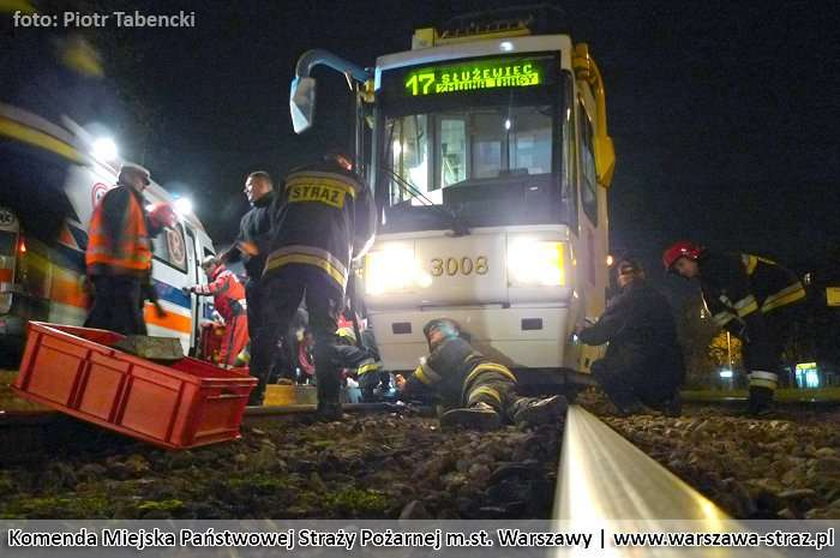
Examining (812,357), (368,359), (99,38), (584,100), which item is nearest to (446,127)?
(584,100)

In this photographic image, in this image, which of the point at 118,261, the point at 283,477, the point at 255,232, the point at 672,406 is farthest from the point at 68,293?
the point at 672,406

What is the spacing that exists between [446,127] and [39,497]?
518 cm

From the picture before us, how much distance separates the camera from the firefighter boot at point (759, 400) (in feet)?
21.4

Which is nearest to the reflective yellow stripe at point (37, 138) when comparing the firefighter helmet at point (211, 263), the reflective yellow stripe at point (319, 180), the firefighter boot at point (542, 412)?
the firefighter helmet at point (211, 263)

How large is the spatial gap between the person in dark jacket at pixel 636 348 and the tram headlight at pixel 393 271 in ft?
5.18

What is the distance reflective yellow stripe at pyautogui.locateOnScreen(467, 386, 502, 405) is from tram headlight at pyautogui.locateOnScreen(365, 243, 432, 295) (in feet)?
5.14

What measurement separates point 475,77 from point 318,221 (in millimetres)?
2427

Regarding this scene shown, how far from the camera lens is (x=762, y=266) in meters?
6.70

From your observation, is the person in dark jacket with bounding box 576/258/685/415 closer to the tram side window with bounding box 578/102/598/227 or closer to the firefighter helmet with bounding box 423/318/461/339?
the tram side window with bounding box 578/102/598/227

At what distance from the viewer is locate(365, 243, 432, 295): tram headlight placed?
6664 millimetres

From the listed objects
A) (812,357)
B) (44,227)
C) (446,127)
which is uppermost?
(446,127)

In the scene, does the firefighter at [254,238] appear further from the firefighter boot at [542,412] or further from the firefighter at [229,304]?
the firefighter at [229,304]

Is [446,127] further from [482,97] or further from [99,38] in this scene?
[99,38]

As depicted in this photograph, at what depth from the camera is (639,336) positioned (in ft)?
22.0
